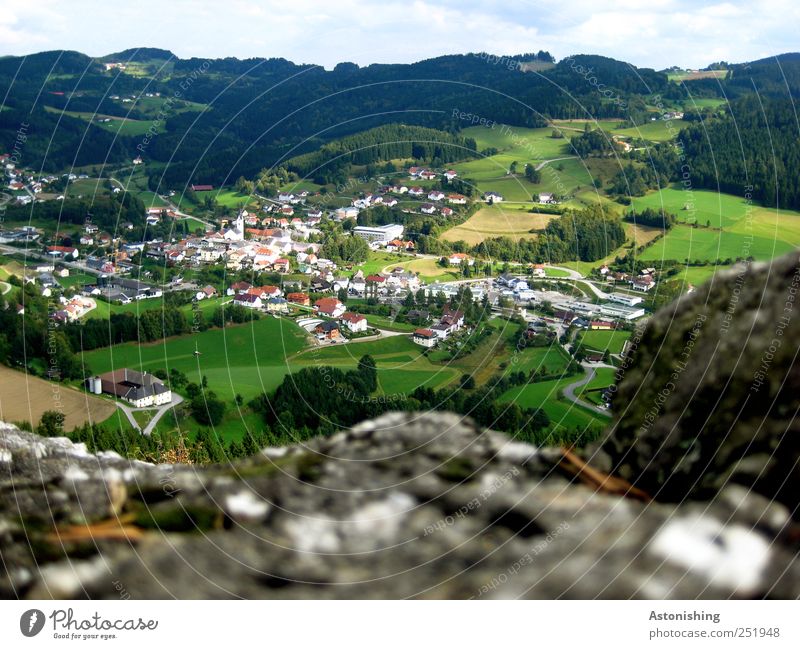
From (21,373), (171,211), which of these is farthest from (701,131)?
(21,373)

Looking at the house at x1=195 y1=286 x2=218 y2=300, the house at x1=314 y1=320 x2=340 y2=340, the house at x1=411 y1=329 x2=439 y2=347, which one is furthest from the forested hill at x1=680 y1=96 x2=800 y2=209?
the house at x1=195 y1=286 x2=218 y2=300

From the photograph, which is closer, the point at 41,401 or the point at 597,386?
the point at 597,386

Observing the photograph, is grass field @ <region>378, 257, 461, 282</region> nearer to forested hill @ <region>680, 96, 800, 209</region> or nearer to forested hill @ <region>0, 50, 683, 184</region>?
forested hill @ <region>680, 96, 800, 209</region>

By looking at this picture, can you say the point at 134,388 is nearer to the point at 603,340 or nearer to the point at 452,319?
the point at 452,319

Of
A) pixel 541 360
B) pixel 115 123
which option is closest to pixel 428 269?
pixel 541 360

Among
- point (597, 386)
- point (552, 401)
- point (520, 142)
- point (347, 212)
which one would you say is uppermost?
point (520, 142)

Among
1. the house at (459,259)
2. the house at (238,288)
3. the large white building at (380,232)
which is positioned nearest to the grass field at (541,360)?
the house at (459,259)

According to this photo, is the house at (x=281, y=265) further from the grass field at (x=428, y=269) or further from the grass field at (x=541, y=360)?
the grass field at (x=541, y=360)

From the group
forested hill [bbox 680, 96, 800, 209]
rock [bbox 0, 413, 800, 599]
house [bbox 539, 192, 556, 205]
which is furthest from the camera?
house [bbox 539, 192, 556, 205]
